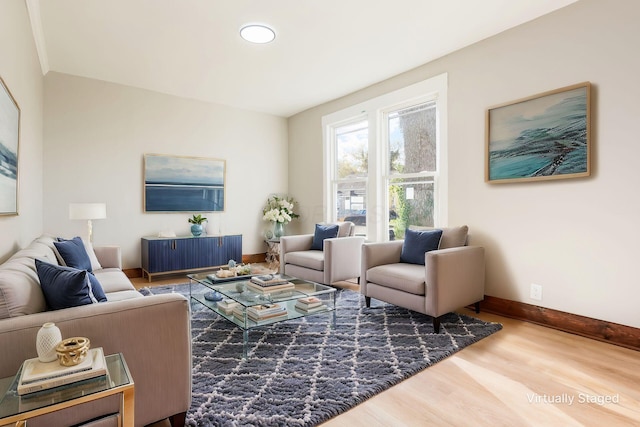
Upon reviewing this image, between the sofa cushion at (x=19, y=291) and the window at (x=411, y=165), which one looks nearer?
the sofa cushion at (x=19, y=291)

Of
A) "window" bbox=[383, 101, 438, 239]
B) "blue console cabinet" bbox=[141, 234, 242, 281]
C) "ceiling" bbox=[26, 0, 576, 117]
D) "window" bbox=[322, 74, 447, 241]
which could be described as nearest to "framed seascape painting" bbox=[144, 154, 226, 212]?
"blue console cabinet" bbox=[141, 234, 242, 281]

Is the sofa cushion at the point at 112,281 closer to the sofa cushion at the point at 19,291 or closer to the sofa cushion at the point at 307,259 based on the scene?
the sofa cushion at the point at 19,291

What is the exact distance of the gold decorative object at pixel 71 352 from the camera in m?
1.10

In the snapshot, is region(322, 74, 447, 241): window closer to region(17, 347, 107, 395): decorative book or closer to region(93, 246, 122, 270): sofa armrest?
region(93, 246, 122, 270): sofa armrest

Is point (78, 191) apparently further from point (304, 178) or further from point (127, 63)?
point (304, 178)

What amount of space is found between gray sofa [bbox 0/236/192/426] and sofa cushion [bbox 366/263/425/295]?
1.85m

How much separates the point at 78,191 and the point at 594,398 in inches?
208

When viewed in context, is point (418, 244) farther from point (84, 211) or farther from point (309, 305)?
point (84, 211)

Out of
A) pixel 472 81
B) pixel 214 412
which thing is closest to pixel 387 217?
pixel 472 81

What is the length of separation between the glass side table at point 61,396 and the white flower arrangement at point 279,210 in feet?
14.6

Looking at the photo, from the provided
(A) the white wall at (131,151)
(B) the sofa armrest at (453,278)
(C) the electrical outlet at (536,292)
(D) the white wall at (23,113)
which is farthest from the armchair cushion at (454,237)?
(A) the white wall at (131,151)

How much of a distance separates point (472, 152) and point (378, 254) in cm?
138

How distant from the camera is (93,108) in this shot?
442 cm

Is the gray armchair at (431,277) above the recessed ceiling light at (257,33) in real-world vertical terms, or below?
below
